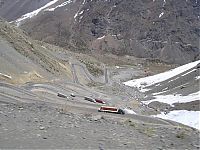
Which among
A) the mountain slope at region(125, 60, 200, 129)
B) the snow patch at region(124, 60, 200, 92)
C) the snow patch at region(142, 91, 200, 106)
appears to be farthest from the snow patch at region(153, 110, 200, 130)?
the snow patch at region(124, 60, 200, 92)

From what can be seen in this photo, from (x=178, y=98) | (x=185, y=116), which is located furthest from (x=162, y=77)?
(x=185, y=116)

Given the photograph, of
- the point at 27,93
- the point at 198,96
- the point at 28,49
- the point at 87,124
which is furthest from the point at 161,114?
the point at 87,124

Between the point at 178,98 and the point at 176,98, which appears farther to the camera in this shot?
the point at 176,98

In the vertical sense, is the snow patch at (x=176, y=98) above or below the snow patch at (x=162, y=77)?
below

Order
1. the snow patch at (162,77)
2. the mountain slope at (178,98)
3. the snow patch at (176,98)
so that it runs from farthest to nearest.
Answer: the snow patch at (162,77) → the snow patch at (176,98) → the mountain slope at (178,98)

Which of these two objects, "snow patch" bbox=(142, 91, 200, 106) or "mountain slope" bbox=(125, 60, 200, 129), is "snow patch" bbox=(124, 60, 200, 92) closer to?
"mountain slope" bbox=(125, 60, 200, 129)

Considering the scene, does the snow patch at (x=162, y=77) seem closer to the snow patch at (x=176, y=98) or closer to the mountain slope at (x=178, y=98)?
the mountain slope at (x=178, y=98)

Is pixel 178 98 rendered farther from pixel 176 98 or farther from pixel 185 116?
pixel 185 116

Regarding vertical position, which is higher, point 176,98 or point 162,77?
point 162,77

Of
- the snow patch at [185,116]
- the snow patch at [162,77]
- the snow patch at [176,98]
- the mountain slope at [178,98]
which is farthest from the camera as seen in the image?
the snow patch at [162,77]

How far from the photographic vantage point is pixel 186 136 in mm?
13820

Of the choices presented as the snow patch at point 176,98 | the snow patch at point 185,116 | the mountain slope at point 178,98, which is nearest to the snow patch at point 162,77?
the mountain slope at point 178,98

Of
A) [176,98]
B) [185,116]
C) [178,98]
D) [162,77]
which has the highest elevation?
[162,77]

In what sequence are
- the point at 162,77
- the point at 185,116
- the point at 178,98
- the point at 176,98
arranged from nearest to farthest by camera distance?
1. the point at 185,116
2. the point at 178,98
3. the point at 176,98
4. the point at 162,77
